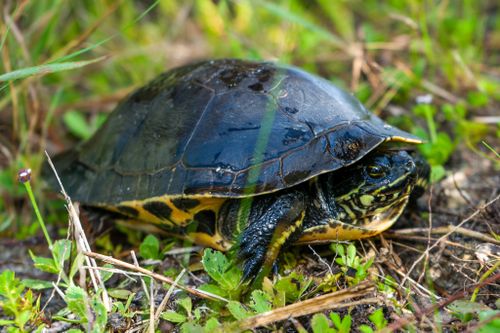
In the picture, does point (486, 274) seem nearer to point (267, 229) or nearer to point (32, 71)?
point (267, 229)

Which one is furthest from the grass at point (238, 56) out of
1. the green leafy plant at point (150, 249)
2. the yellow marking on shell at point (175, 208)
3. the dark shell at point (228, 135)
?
the dark shell at point (228, 135)

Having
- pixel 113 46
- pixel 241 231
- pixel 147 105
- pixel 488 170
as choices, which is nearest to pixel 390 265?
pixel 241 231

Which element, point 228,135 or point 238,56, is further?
point 238,56

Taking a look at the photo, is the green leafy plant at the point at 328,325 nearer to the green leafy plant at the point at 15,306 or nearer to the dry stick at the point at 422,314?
the dry stick at the point at 422,314

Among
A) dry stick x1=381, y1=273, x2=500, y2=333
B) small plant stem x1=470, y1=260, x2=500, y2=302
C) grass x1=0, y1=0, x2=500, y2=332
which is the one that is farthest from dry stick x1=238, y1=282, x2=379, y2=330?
small plant stem x1=470, y1=260, x2=500, y2=302

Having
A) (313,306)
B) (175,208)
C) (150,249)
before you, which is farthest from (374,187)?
(150,249)

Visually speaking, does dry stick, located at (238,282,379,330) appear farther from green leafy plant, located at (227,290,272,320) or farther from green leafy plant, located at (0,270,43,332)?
green leafy plant, located at (0,270,43,332)
